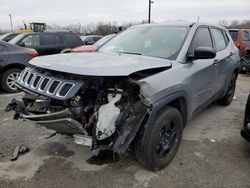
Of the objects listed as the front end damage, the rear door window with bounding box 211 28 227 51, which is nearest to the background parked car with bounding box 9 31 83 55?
the rear door window with bounding box 211 28 227 51

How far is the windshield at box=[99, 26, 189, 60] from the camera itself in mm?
3793

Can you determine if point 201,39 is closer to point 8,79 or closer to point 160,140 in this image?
point 160,140

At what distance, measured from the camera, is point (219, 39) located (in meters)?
5.08

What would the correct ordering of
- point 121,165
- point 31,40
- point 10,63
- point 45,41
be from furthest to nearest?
point 45,41
point 31,40
point 10,63
point 121,165

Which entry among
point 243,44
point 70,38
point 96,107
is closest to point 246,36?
point 243,44

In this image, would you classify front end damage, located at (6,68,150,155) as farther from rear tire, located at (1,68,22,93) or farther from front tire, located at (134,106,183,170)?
rear tire, located at (1,68,22,93)

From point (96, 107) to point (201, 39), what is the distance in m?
2.26

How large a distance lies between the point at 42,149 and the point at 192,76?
234 centimetres

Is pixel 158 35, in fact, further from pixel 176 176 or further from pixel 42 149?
pixel 42 149

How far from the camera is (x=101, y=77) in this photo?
2816 mm

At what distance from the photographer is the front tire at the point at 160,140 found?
9.88 feet

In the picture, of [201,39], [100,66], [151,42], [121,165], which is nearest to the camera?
[100,66]

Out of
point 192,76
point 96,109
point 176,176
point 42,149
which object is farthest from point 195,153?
point 42,149

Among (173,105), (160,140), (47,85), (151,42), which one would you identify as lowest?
(160,140)
